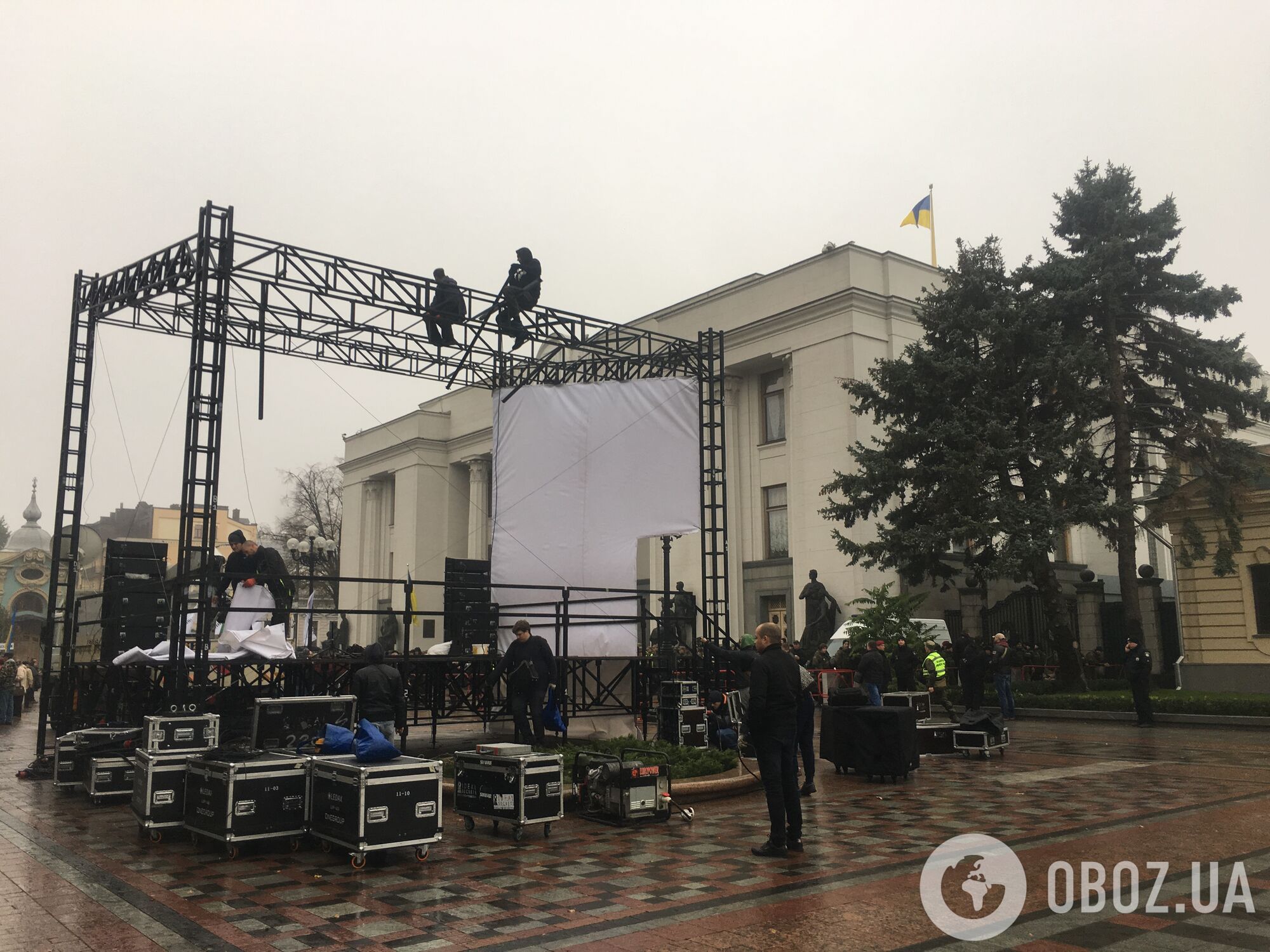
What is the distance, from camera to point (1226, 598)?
89.1 ft

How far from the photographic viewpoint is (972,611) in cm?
3312

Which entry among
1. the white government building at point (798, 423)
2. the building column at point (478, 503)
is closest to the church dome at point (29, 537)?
the building column at point (478, 503)

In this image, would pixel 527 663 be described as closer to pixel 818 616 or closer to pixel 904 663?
pixel 904 663

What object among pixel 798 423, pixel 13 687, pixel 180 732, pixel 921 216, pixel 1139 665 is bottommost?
pixel 13 687

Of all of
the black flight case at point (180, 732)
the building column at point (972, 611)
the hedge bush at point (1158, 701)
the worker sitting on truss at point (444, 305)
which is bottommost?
the hedge bush at point (1158, 701)

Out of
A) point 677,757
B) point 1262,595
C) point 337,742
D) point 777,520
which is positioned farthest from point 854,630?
point 337,742

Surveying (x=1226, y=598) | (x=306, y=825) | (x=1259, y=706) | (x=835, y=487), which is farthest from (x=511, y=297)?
(x=1226, y=598)

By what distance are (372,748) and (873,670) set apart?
10.7 m

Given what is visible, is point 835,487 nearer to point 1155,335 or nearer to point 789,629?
point 789,629

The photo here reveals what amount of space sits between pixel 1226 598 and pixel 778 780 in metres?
24.2

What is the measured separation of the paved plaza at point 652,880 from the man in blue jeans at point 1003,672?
296 inches

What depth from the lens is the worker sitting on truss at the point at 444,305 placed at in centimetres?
1759

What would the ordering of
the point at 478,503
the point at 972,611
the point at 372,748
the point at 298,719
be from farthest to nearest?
the point at 478,503, the point at 972,611, the point at 298,719, the point at 372,748
